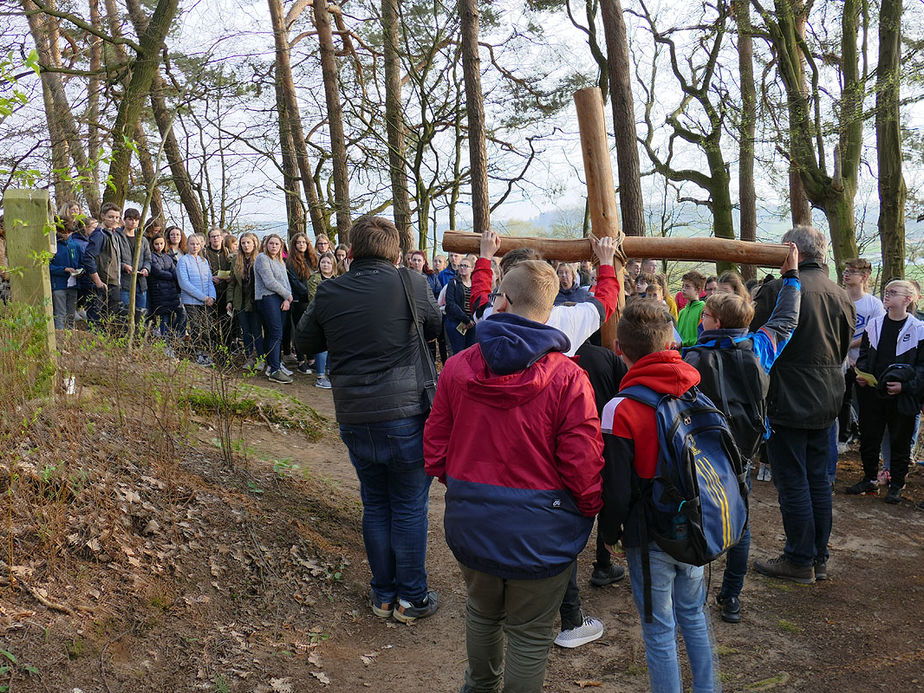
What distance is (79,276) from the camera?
8.80m

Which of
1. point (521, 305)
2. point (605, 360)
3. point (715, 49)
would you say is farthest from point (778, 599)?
point (715, 49)

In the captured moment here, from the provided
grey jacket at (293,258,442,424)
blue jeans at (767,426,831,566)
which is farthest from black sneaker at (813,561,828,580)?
grey jacket at (293,258,442,424)

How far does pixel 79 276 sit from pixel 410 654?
728 cm

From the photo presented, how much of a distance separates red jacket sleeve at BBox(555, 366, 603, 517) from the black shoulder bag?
5.03ft

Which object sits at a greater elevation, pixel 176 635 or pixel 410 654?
pixel 176 635

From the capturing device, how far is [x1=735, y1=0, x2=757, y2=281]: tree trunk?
13.8 m

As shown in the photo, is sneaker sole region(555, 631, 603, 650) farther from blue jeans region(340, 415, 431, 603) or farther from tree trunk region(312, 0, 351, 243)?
tree trunk region(312, 0, 351, 243)

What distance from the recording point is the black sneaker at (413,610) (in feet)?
13.7

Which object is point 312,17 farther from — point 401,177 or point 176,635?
point 176,635

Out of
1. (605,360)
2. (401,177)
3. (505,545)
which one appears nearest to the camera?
(505,545)

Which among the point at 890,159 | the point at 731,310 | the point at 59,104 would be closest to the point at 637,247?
the point at 731,310

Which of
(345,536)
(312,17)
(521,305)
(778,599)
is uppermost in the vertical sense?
(312,17)

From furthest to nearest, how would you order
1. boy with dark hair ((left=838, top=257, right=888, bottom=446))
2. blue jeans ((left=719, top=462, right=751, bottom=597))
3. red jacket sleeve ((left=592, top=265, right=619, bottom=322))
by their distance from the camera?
1. boy with dark hair ((left=838, top=257, right=888, bottom=446))
2. blue jeans ((left=719, top=462, right=751, bottom=597))
3. red jacket sleeve ((left=592, top=265, right=619, bottom=322))

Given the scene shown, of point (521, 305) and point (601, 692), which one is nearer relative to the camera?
point (521, 305)
